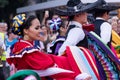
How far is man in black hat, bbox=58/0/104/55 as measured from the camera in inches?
215

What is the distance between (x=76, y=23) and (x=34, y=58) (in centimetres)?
109

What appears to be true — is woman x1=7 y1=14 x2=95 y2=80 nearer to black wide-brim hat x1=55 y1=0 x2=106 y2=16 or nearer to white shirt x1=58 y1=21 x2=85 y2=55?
white shirt x1=58 y1=21 x2=85 y2=55

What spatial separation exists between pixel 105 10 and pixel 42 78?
88.3 inches

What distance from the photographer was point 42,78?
15.8 feet

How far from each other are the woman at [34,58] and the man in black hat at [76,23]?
472 millimetres

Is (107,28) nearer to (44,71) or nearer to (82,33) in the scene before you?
(82,33)

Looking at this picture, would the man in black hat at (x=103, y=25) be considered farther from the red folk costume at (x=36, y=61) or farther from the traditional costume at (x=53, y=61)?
the red folk costume at (x=36, y=61)

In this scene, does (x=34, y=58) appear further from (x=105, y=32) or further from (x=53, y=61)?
(x=105, y=32)

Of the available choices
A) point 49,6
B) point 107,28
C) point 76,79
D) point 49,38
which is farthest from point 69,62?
point 49,6

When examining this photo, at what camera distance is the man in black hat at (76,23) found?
545 centimetres

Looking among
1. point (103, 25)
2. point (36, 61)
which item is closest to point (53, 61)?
point (36, 61)

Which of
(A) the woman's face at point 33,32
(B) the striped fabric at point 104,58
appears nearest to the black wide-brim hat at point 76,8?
(B) the striped fabric at point 104,58

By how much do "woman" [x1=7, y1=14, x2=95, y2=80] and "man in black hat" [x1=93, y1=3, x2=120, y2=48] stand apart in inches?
53.1

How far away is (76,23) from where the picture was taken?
18.3 ft
